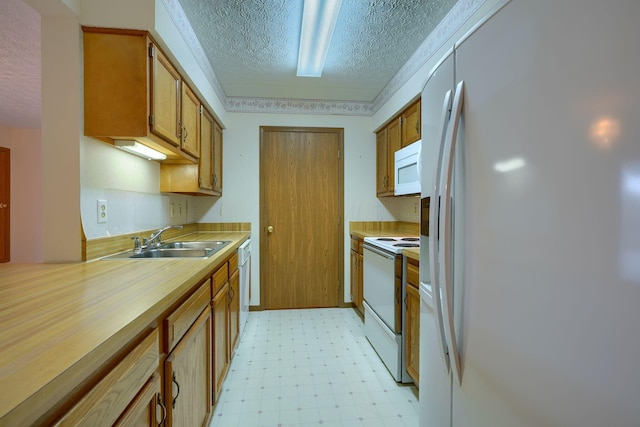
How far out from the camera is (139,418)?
73 centimetres

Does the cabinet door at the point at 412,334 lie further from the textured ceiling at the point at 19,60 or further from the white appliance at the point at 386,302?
the textured ceiling at the point at 19,60

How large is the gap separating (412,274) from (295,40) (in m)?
1.82

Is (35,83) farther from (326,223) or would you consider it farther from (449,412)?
(449,412)

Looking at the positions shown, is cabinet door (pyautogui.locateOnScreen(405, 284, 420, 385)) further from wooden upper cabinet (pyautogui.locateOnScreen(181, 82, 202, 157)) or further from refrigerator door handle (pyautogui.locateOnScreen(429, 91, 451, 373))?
wooden upper cabinet (pyautogui.locateOnScreen(181, 82, 202, 157))

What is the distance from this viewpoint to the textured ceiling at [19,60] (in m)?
1.68

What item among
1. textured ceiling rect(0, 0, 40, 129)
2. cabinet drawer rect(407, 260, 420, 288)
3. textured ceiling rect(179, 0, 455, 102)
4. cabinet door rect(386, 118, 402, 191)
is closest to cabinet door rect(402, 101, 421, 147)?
cabinet door rect(386, 118, 402, 191)

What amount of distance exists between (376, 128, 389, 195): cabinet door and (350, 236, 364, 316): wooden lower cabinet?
63 cm

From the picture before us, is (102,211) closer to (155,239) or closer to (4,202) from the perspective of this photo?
(155,239)

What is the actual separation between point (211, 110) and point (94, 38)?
3.99 ft

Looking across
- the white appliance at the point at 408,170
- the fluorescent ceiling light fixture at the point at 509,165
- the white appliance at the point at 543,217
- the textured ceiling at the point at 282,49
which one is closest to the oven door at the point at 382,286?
the white appliance at the point at 408,170

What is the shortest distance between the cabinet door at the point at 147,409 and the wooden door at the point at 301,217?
2374mm

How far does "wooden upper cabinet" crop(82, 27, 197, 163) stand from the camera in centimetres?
137

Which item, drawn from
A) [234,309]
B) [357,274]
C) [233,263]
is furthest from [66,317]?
[357,274]

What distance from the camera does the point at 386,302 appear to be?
79.4 inches
